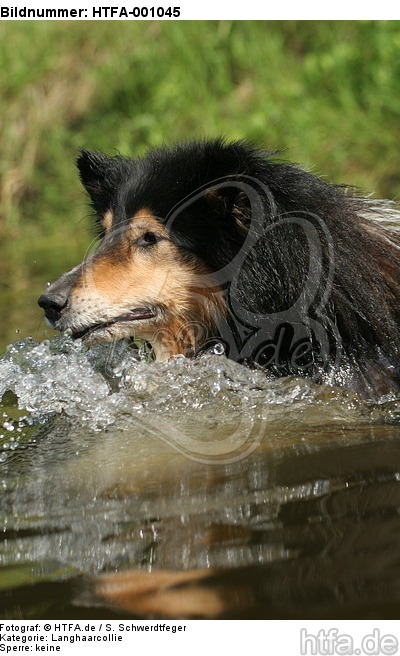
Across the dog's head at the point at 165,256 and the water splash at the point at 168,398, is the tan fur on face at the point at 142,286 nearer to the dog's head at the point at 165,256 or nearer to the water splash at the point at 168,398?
the dog's head at the point at 165,256

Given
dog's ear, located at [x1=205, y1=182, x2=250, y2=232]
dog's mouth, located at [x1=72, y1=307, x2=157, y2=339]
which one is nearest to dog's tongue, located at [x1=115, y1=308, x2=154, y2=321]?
dog's mouth, located at [x1=72, y1=307, x2=157, y2=339]

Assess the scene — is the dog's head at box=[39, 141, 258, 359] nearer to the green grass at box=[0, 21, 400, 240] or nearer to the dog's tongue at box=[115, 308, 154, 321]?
the dog's tongue at box=[115, 308, 154, 321]

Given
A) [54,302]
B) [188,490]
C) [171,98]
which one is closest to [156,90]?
[171,98]

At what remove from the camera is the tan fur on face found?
4359 mm

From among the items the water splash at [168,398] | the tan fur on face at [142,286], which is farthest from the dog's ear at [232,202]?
the water splash at [168,398]

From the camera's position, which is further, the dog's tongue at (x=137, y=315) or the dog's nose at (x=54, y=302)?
the dog's tongue at (x=137, y=315)

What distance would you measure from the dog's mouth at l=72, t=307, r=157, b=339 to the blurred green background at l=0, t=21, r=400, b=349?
4.61 meters

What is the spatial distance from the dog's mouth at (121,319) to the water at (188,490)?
24 centimetres

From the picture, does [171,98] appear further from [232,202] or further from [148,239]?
[232,202]

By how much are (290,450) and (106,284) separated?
1.20 meters

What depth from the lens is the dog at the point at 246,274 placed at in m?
4.22

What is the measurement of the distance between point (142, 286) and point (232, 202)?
59 cm
